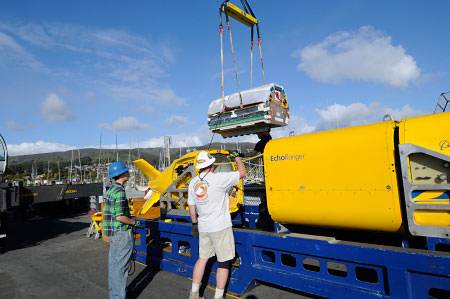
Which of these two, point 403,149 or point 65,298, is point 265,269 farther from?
point 65,298

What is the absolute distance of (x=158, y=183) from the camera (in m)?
7.21

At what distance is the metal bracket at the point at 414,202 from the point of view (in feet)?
10.0

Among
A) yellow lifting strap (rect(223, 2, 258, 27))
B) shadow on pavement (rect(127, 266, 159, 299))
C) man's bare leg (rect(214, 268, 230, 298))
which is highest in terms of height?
yellow lifting strap (rect(223, 2, 258, 27))

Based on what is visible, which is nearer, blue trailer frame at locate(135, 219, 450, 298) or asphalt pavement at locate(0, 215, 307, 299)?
blue trailer frame at locate(135, 219, 450, 298)

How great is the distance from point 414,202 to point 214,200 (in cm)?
232

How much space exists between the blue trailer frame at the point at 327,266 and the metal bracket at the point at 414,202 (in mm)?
189

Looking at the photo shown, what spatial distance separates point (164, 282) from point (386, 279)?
3.51 metres

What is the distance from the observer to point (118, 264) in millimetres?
4336

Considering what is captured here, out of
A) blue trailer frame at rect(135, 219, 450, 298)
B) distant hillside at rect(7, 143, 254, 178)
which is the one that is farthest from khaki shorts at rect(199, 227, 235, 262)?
distant hillside at rect(7, 143, 254, 178)

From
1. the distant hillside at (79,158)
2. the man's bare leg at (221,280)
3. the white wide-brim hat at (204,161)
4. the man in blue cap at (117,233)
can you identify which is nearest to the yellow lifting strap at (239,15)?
the white wide-brim hat at (204,161)

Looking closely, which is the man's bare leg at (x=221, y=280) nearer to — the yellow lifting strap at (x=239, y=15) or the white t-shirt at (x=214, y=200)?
the white t-shirt at (x=214, y=200)

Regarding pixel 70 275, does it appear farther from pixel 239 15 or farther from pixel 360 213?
pixel 239 15

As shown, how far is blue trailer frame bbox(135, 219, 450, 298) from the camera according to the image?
3139mm

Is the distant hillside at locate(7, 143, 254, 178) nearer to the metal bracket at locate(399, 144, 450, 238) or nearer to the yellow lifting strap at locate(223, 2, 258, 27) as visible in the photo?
the yellow lifting strap at locate(223, 2, 258, 27)
